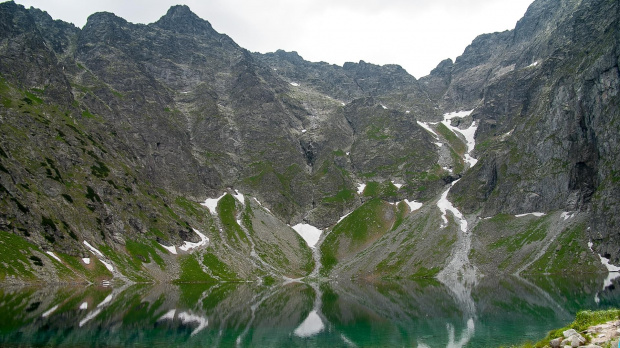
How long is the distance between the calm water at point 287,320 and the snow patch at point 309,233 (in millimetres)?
101946

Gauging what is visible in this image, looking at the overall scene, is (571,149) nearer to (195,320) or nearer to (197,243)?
(197,243)

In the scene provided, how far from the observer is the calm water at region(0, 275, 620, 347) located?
36.3 meters

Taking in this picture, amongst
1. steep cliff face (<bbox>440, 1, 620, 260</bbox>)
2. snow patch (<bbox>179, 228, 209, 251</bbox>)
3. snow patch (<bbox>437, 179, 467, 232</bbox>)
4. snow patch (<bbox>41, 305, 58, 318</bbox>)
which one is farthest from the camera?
snow patch (<bbox>437, 179, 467, 232</bbox>)

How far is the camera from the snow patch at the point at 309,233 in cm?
17250

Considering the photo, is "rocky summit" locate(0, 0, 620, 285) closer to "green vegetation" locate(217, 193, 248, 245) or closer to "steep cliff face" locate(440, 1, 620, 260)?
"steep cliff face" locate(440, 1, 620, 260)

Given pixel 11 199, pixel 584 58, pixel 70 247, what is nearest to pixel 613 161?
pixel 584 58

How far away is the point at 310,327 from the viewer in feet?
153

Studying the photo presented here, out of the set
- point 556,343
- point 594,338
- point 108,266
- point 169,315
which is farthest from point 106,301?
point 594,338

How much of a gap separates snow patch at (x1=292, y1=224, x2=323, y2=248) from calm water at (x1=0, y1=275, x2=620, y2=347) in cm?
10195

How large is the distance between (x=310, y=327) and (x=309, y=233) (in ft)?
434

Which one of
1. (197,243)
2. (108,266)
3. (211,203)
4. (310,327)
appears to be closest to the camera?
(310,327)

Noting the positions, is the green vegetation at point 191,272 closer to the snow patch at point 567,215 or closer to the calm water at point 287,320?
the calm water at point 287,320

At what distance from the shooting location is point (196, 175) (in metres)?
184

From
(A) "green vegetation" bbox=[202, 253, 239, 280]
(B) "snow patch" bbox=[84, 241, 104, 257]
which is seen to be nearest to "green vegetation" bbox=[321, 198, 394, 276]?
(A) "green vegetation" bbox=[202, 253, 239, 280]
